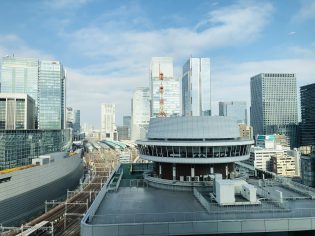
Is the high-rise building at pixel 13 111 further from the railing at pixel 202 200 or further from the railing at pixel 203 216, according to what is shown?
the railing at pixel 203 216

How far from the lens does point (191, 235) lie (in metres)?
22.1

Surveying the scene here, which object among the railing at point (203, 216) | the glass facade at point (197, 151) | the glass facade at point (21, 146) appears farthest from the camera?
the glass facade at point (21, 146)

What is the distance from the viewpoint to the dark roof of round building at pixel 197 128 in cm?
3581

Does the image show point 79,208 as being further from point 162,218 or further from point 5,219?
point 162,218

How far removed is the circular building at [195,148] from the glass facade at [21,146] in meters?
94.4

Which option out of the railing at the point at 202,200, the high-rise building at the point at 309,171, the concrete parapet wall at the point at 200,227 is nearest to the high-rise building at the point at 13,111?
the railing at the point at 202,200

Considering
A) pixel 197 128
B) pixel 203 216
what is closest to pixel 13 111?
pixel 197 128

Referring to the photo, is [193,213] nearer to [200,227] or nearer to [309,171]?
[200,227]

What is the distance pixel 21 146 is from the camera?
400 feet

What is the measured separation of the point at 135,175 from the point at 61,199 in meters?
78.4

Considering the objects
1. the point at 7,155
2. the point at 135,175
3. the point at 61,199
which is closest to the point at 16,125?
the point at 7,155

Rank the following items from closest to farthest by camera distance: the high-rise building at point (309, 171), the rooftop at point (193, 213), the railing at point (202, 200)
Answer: the rooftop at point (193, 213) → the railing at point (202, 200) → the high-rise building at point (309, 171)

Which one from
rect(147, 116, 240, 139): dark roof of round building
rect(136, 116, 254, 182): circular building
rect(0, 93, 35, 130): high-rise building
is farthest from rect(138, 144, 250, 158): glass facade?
rect(0, 93, 35, 130): high-rise building

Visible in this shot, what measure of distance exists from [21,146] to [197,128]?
357 feet
